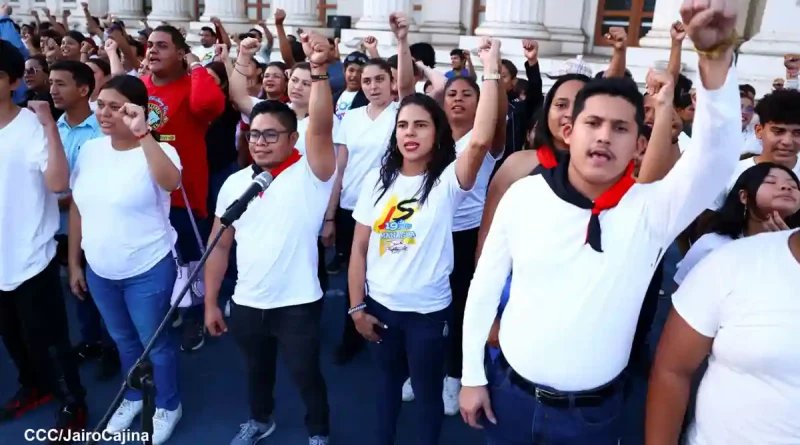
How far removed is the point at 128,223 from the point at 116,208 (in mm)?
84

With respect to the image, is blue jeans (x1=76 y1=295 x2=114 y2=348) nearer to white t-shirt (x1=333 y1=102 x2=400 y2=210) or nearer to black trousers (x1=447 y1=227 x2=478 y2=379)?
white t-shirt (x1=333 y1=102 x2=400 y2=210)

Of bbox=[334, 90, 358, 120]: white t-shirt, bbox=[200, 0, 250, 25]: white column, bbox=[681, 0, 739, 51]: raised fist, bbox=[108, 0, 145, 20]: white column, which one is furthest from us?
bbox=[108, 0, 145, 20]: white column

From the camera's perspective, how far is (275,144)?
2508 millimetres

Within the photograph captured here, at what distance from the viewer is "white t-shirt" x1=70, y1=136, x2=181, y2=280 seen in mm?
2555

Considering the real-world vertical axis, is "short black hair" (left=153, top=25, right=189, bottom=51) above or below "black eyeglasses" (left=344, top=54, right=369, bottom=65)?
above

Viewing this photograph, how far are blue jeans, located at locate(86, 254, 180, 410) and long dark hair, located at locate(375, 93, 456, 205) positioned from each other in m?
1.13

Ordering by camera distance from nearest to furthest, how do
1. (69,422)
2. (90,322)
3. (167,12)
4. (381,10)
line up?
(69,422) < (90,322) < (381,10) < (167,12)

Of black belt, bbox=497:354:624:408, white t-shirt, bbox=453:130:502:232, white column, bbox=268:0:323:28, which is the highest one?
white column, bbox=268:0:323:28

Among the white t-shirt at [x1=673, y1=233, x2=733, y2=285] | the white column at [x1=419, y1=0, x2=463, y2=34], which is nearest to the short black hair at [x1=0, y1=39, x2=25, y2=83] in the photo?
the white t-shirt at [x1=673, y1=233, x2=733, y2=285]

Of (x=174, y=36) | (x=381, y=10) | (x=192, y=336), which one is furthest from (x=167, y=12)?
(x=192, y=336)

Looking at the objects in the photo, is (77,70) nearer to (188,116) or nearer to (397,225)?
(188,116)

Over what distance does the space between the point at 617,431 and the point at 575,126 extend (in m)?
0.89

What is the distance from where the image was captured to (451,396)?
3141mm

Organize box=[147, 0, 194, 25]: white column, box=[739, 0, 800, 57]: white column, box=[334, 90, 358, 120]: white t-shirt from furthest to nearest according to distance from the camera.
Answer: box=[147, 0, 194, 25]: white column → box=[739, 0, 800, 57]: white column → box=[334, 90, 358, 120]: white t-shirt
